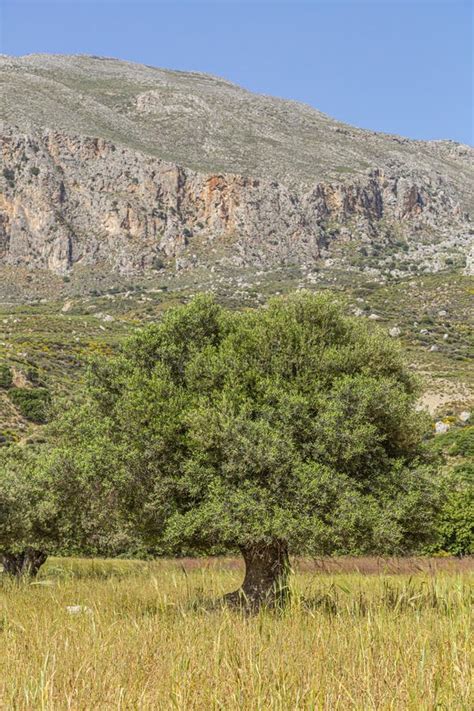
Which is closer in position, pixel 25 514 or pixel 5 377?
pixel 25 514

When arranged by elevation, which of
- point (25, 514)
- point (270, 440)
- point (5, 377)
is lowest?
point (25, 514)

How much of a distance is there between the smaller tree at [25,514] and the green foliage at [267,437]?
6.42 metres

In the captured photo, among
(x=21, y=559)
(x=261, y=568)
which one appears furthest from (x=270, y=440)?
(x=21, y=559)

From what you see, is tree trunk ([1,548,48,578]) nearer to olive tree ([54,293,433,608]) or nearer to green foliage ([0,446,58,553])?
green foliage ([0,446,58,553])

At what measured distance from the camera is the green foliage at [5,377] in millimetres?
90363

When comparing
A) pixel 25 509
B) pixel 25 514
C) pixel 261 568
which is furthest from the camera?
pixel 25 509

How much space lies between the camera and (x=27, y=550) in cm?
3136

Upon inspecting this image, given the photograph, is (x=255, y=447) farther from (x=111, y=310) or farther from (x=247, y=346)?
(x=111, y=310)

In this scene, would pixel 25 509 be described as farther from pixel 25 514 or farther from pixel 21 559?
pixel 21 559

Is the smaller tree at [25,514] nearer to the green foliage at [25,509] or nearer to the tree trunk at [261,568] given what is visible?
the green foliage at [25,509]

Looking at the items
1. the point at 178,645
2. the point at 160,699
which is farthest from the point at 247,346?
the point at 160,699

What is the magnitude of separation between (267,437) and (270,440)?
102 millimetres

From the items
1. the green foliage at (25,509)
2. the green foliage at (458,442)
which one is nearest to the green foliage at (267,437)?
the green foliage at (25,509)

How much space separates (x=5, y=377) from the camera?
299ft
